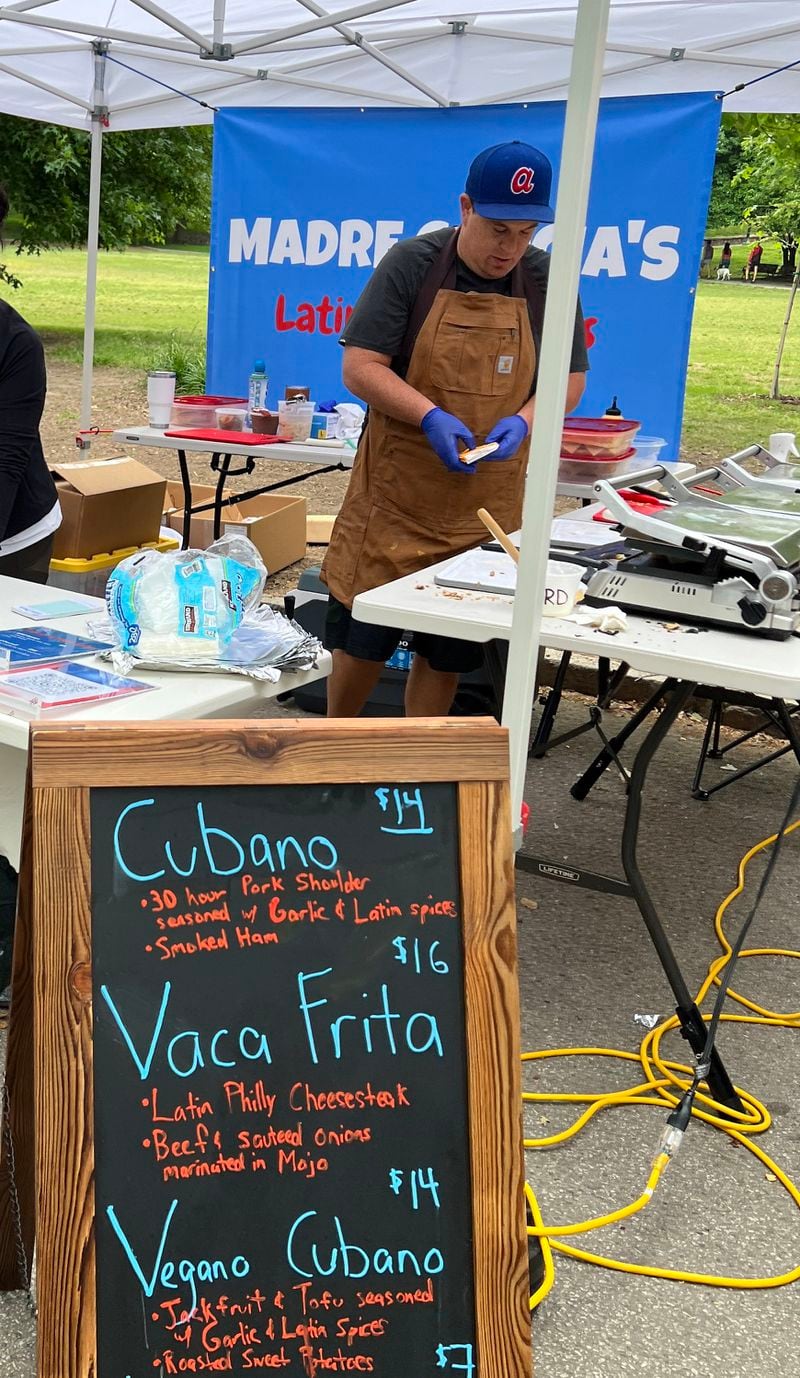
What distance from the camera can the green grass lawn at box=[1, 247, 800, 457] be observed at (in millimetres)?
13555

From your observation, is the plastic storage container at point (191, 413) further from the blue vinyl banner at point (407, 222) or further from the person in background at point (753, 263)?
the person in background at point (753, 263)

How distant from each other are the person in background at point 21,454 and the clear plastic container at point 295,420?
2.14 m

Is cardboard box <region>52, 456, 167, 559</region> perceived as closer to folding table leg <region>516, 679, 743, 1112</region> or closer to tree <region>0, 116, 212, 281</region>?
folding table leg <region>516, 679, 743, 1112</region>

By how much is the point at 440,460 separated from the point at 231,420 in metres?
2.51

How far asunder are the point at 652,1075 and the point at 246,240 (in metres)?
5.43

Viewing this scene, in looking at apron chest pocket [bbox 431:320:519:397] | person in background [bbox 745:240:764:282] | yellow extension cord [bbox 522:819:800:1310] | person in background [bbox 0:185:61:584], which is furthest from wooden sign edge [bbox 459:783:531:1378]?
person in background [bbox 745:240:764:282]

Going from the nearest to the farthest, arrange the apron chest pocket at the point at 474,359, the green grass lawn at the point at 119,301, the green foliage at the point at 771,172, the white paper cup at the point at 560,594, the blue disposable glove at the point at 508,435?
the white paper cup at the point at 560,594
the blue disposable glove at the point at 508,435
the apron chest pocket at the point at 474,359
the green foliage at the point at 771,172
the green grass lawn at the point at 119,301

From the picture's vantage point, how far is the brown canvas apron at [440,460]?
3238mm

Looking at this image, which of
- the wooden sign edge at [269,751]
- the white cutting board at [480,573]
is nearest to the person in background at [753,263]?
the white cutting board at [480,573]

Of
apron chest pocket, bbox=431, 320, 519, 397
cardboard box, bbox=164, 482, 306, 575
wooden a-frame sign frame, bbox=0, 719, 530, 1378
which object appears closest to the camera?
wooden a-frame sign frame, bbox=0, 719, 530, 1378

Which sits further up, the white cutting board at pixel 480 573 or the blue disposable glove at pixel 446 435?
the blue disposable glove at pixel 446 435

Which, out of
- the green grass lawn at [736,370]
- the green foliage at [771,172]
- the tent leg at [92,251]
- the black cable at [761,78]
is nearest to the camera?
the black cable at [761,78]

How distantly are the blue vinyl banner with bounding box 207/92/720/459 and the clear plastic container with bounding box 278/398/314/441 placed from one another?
111cm

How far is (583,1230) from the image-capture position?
7.15 ft
